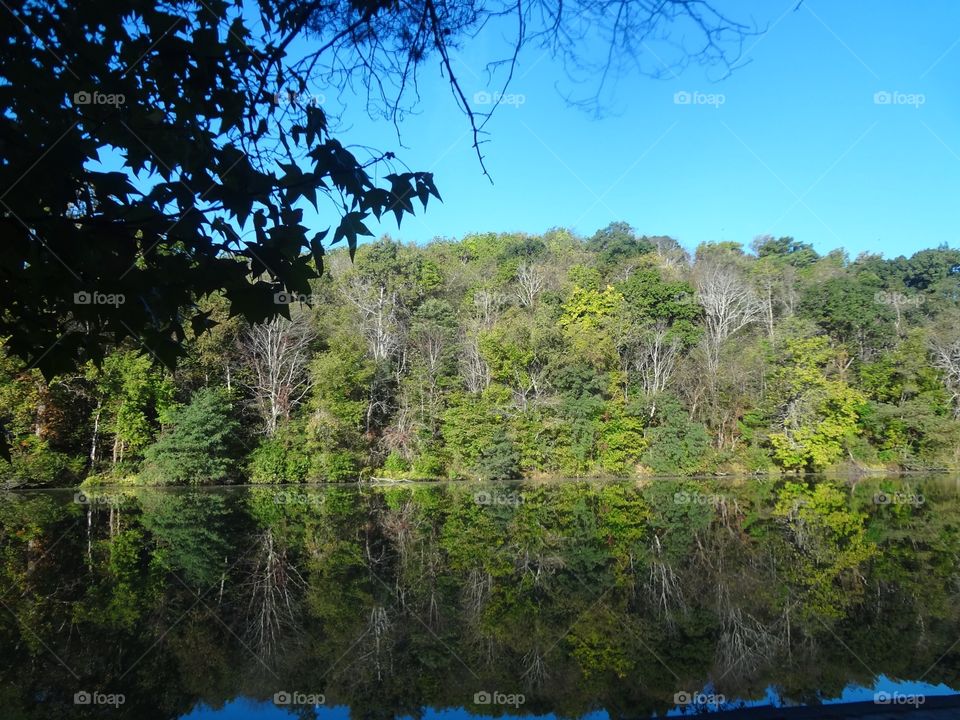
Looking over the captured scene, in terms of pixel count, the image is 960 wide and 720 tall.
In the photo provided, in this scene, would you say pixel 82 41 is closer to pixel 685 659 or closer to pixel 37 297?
pixel 37 297

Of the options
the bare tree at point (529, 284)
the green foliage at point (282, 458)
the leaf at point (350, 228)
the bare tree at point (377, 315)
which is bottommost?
the green foliage at point (282, 458)

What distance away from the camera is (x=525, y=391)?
96.1 feet

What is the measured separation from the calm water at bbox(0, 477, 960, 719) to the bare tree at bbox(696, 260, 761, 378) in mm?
21978

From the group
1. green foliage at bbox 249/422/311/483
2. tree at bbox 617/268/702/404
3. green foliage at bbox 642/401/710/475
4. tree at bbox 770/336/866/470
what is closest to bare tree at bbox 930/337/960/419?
tree at bbox 770/336/866/470

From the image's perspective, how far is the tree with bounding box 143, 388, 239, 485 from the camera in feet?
75.7

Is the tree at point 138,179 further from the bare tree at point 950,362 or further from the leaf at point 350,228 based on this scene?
the bare tree at point 950,362

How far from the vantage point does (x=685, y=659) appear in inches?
208

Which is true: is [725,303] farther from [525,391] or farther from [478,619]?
[478,619]

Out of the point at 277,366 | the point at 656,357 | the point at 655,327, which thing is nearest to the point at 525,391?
the point at 656,357

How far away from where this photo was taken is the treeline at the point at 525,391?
24.2 m

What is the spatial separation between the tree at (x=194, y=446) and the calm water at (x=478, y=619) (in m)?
10.5

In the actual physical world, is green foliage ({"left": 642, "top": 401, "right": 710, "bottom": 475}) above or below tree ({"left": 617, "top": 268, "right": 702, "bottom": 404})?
below

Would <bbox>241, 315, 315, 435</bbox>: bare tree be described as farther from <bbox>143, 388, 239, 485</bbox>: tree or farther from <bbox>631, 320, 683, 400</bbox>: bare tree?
<bbox>631, 320, 683, 400</bbox>: bare tree

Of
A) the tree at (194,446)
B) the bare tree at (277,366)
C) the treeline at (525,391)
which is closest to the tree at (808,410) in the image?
the treeline at (525,391)
